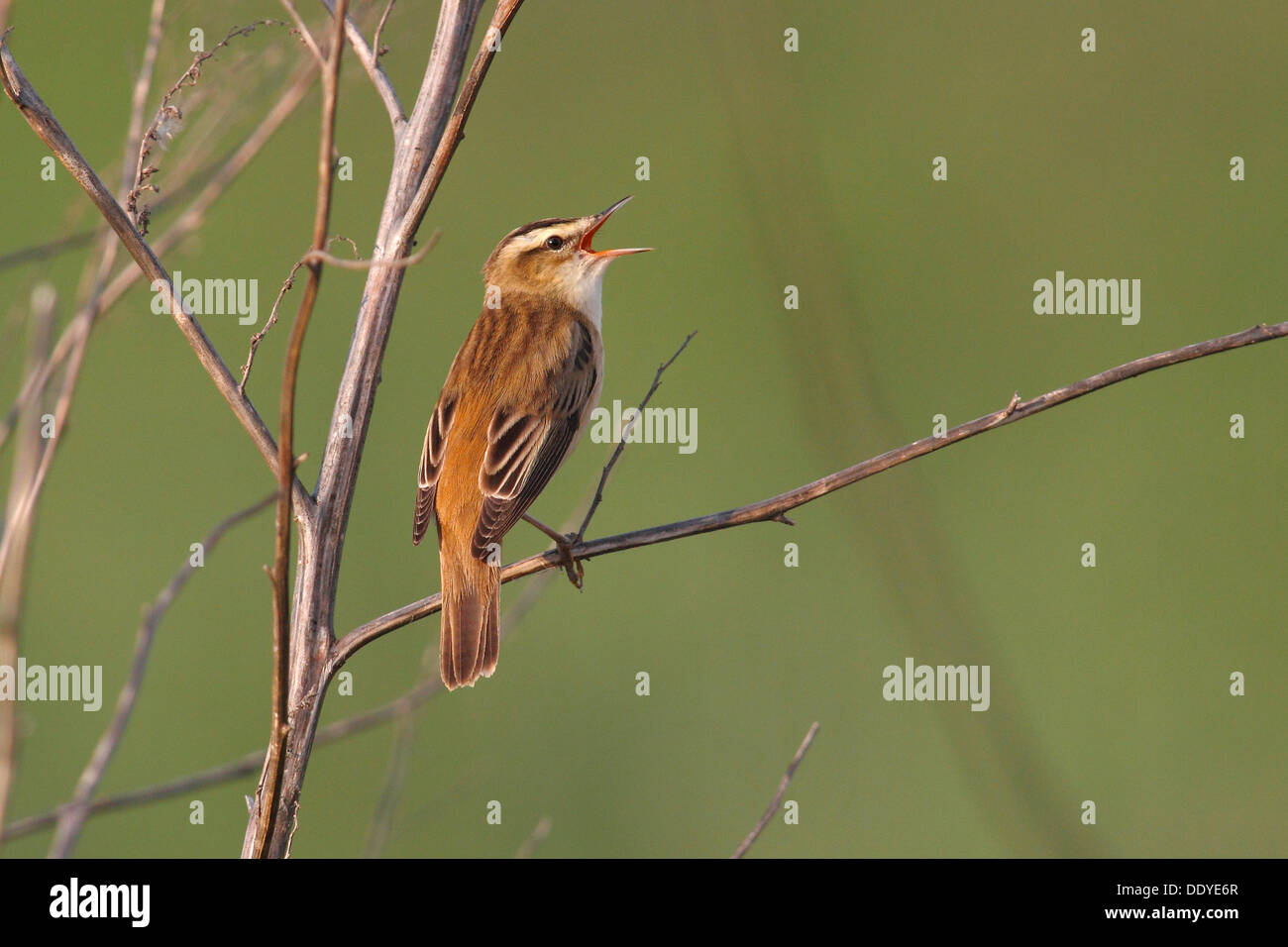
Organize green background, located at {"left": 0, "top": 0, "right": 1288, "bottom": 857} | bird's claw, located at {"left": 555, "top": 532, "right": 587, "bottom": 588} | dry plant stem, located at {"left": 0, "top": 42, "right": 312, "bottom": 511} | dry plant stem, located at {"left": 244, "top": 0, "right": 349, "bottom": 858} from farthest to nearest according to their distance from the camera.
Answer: green background, located at {"left": 0, "top": 0, "right": 1288, "bottom": 857} < bird's claw, located at {"left": 555, "top": 532, "right": 587, "bottom": 588} < dry plant stem, located at {"left": 0, "top": 42, "right": 312, "bottom": 511} < dry plant stem, located at {"left": 244, "top": 0, "right": 349, "bottom": 858}

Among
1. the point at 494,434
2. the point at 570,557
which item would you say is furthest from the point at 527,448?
the point at 570,557

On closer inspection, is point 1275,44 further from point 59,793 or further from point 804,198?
point 59,793

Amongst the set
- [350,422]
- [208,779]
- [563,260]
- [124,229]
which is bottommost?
[208,779]

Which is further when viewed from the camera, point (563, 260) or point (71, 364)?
Result: point (563, 260)

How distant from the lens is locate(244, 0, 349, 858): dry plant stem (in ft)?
6.13

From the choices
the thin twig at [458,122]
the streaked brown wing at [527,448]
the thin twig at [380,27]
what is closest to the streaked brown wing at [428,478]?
the streaked brown wing at [527,448]

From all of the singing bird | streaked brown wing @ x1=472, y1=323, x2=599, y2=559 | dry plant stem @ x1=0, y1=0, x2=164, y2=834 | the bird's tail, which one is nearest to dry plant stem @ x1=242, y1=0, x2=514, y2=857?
dry plant stem @ x1=0, y1=0, x2=164, y2=834

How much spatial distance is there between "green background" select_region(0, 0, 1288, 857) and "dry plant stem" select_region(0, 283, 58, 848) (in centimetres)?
129

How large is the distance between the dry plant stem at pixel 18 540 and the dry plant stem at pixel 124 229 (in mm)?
451

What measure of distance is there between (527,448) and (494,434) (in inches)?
4.6

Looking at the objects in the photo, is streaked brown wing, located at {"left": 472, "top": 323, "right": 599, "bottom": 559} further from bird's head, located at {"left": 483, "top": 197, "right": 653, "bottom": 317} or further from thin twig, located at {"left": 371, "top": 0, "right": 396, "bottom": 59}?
thin twig, located at {"left": 371, "top": 0, "right": 396, "bottom": 59}

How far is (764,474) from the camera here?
7863mm

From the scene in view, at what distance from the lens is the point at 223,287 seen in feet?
23.2

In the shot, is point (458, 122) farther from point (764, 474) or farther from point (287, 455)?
point (764, 474)
